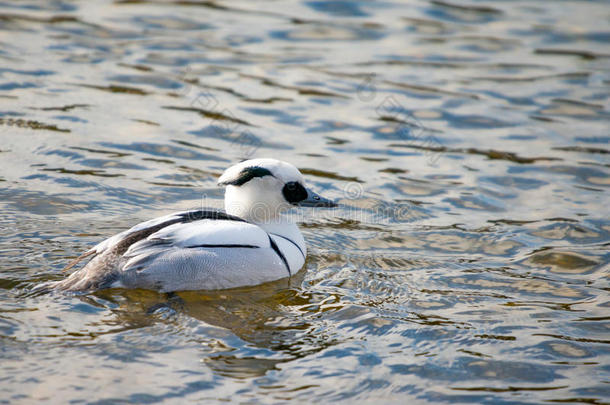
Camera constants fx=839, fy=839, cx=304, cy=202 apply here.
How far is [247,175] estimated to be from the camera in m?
7.43

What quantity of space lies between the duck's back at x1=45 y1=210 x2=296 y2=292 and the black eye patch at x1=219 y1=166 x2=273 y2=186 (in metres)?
0.49

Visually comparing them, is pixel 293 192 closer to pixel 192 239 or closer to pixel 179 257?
pixel 192 239

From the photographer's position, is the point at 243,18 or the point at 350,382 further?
the point at 243,18

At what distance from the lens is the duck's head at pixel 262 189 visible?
7.45 meters

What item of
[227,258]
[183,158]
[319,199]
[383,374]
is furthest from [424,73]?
[383,374]

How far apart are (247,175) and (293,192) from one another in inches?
18.8

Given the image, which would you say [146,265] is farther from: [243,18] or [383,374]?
[243,18]

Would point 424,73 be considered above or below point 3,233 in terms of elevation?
above

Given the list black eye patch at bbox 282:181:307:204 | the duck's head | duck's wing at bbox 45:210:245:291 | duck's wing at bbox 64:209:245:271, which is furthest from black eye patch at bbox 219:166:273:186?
duck's wing at bbox 45:210:245:291

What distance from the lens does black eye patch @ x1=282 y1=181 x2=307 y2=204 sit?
24.9ft

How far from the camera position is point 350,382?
18.7 feet

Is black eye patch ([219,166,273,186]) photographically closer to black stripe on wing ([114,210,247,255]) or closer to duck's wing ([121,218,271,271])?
black stripe on wing ([114,210,247,255])

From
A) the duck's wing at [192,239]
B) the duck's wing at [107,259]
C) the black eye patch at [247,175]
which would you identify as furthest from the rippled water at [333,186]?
the black eye patch at [247,175]

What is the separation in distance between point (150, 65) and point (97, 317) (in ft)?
23.9
